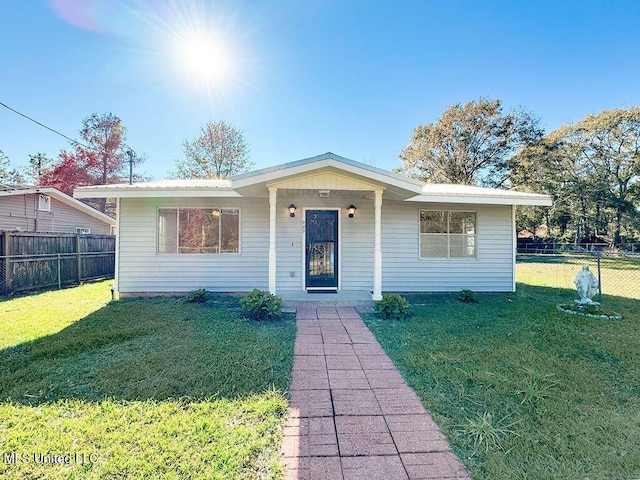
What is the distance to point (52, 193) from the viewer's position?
12.1 m

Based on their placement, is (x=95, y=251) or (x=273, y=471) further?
(x=95, y=251)

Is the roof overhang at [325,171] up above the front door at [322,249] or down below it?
above

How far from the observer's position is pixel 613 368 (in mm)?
3473

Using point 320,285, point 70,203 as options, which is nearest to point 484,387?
point 320,285

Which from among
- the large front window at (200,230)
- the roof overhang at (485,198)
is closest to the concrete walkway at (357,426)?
the large front window at (200,230)

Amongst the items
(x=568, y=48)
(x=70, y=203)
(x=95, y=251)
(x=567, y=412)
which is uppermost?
(x=568, y=48)

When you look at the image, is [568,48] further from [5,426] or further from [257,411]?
[5,426]

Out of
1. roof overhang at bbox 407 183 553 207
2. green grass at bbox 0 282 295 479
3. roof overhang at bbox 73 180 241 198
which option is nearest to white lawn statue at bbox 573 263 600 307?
roof overhang at bbox 407 183 553 207

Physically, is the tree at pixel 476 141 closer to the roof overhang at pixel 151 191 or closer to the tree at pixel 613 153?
the tree at pixel 613 153

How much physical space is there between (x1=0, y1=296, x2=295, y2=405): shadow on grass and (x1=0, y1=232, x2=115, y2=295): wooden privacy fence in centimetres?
422

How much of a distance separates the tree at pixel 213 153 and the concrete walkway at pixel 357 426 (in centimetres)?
1768

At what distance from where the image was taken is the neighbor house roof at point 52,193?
10.6 m

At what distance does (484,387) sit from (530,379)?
57 cm

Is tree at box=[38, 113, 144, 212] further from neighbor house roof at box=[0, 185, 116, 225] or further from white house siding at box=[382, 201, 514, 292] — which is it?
white house siding at box=[382, 201, 514, 292]
